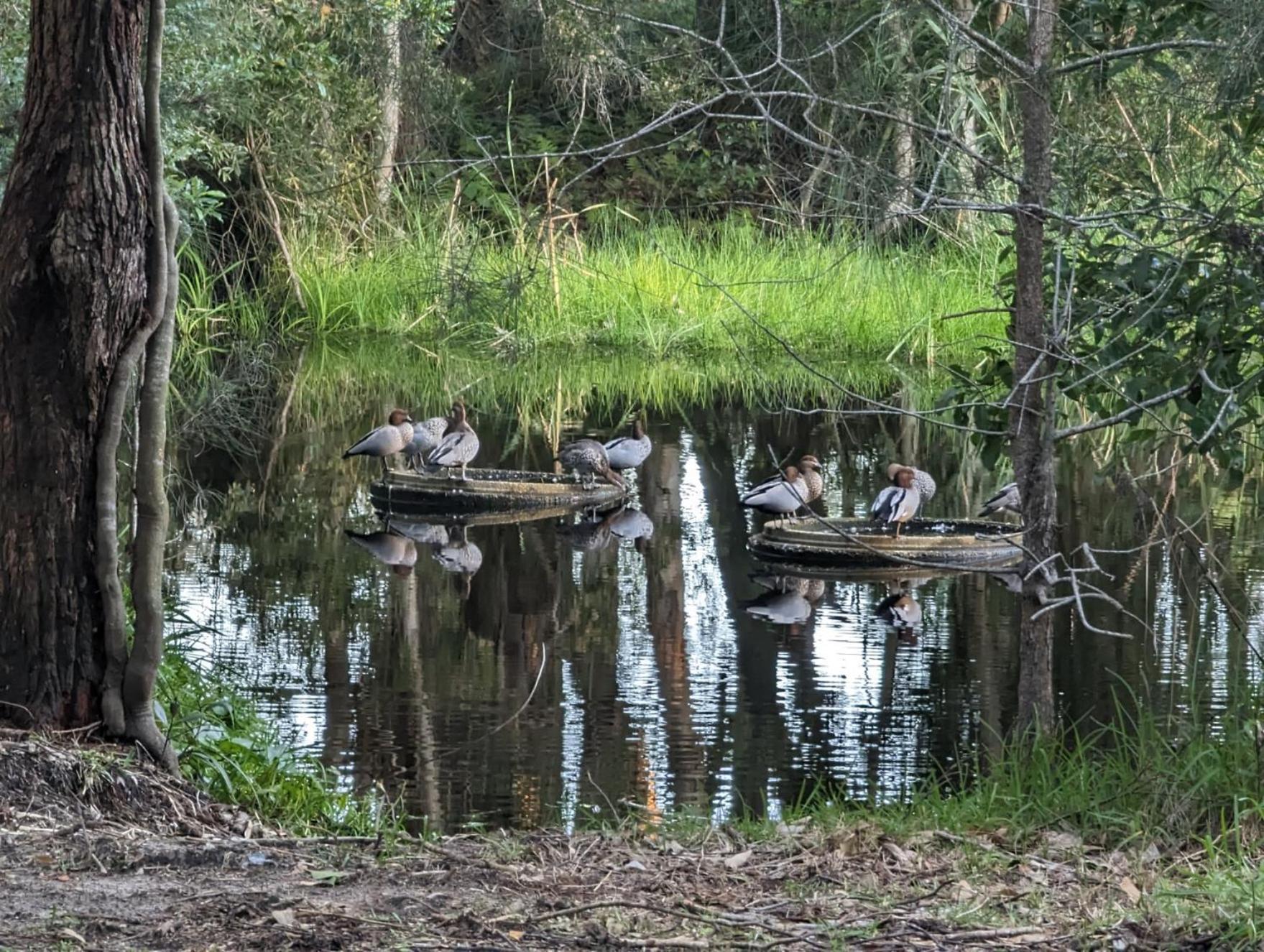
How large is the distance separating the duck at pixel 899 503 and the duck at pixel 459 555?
2.48 meters

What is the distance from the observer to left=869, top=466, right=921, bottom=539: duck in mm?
11086

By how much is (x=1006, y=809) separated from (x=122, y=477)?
6541mm

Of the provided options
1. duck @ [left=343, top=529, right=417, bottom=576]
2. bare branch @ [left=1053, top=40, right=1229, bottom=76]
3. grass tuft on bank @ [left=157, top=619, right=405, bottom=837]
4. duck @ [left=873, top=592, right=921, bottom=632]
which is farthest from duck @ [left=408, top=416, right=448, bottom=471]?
bare branch @ [left=1053, top=40, right=1229, bottom=76]

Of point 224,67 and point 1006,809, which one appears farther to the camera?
point 224,67

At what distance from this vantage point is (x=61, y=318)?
4.61m

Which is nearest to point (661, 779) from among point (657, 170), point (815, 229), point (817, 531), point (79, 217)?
point (79, 217)

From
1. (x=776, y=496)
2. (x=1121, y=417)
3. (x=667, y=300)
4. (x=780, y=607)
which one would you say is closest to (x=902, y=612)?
(x=780, y=607)

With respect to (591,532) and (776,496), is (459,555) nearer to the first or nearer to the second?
(591,532)

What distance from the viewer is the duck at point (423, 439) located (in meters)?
13.7

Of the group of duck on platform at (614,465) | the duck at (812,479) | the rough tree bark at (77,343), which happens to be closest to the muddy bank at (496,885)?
the rough tree bark at (77,343)

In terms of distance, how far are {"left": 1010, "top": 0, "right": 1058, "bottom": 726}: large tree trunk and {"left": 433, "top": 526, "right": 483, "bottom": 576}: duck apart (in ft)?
18.2

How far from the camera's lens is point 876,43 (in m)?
6.70

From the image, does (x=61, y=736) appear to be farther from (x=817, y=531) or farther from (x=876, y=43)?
(x=817, y=531)

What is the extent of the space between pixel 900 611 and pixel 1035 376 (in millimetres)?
4479
